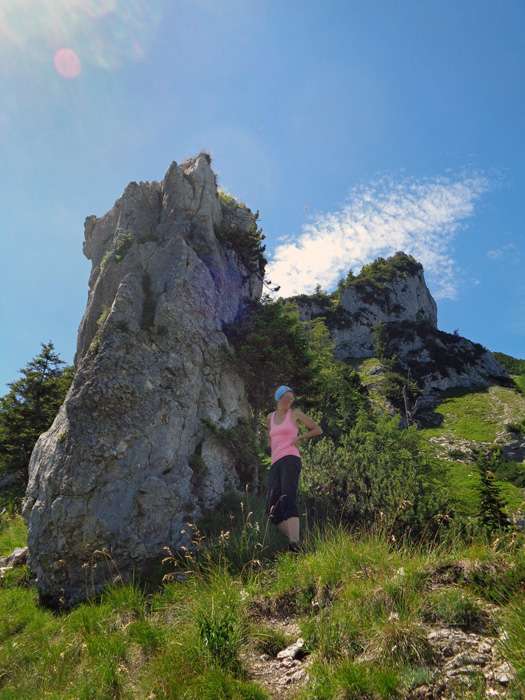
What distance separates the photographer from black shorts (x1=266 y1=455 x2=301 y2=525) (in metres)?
5.88

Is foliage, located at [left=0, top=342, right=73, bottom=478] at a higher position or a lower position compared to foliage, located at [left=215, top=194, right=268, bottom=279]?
lower

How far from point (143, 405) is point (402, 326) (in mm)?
71488

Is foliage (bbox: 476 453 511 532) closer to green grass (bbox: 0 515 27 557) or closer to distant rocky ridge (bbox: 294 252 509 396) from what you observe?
green grass (bbox: 0 515 27 557)

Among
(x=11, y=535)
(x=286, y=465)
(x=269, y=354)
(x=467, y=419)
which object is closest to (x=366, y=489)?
(x=269, y=354)

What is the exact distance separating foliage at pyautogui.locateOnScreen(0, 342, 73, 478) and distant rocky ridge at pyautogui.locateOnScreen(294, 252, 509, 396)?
51653 millimetres

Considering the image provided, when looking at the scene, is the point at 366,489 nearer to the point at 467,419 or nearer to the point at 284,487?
the point at 284,487

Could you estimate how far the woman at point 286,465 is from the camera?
5.87 metres

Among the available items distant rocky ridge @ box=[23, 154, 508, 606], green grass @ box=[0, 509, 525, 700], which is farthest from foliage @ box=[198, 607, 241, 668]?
distant rocky ridge @ box=[23, 154, 508, 606]

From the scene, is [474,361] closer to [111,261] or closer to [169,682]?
[111,261]

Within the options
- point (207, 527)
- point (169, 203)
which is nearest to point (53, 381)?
point (169, 203)

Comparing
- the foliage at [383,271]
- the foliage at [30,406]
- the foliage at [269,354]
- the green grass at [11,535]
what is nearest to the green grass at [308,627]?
the foliage at [269,354]

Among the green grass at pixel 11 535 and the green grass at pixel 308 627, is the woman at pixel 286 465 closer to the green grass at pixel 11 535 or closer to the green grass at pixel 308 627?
the green grass at pixel 308 627

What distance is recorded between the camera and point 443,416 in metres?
47.7

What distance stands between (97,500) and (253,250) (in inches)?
414
